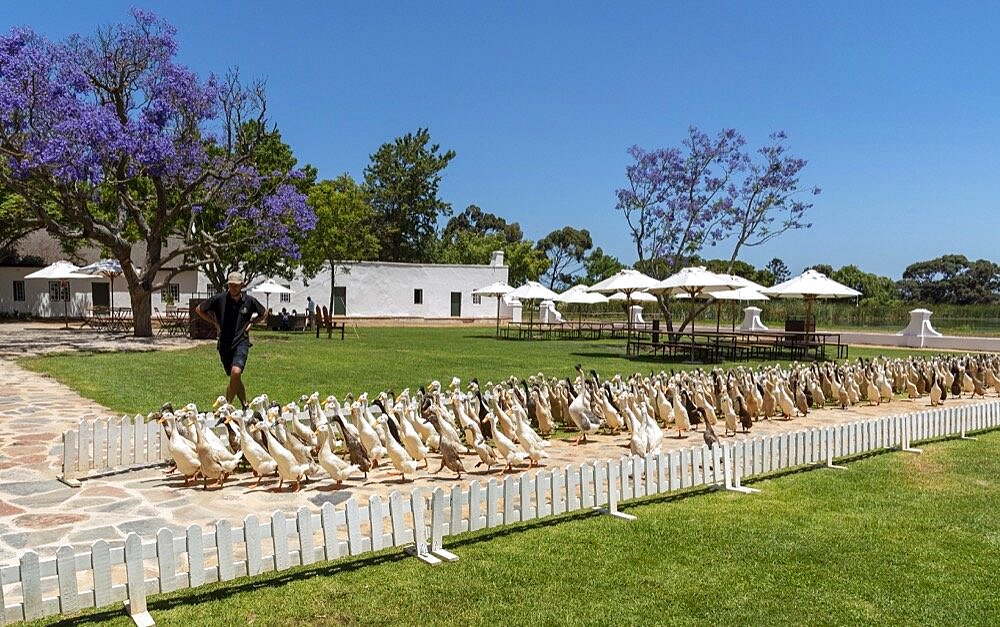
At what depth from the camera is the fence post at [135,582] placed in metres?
3.82

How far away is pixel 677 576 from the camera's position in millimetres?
4660

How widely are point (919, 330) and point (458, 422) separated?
92.2 feet

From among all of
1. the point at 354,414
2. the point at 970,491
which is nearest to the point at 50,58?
the point at 354,414

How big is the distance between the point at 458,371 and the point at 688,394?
689cm

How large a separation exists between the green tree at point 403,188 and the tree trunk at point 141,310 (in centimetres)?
3239

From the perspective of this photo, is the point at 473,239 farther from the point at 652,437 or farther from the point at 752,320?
the point at 652,437

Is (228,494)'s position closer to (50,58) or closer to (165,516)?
(165,516)

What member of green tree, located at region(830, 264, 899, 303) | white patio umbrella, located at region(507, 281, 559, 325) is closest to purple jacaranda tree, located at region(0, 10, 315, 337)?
white patio umbrella, located at region(507, 281, 559, 325)

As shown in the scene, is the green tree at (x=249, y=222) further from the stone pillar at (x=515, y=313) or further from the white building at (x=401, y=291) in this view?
the stone pillar at (x=515, y=313)

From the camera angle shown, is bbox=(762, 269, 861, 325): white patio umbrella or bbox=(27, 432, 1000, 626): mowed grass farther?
bbox=(762, 269, 861, 325): white patio umbrella

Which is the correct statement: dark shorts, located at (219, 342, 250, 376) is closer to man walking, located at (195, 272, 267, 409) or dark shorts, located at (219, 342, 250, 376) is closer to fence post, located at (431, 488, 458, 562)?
man walking, located at (195, 272, 267, 409)

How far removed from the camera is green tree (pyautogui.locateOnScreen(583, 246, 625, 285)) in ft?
229

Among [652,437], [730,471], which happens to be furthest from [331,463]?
[730,471]

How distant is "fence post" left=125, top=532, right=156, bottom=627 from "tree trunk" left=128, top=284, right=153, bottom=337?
21811 mm
